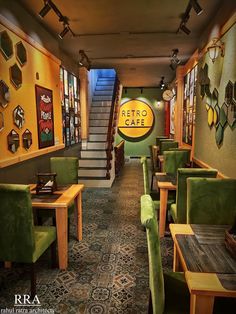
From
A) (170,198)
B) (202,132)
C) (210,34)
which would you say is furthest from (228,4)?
(170,198)

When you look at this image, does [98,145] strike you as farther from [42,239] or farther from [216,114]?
[42,239]

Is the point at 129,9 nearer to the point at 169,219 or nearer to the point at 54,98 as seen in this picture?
the point at 54,98

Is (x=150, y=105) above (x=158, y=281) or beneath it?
above

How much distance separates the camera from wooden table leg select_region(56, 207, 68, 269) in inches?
98.1

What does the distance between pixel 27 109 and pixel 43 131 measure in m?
0.61

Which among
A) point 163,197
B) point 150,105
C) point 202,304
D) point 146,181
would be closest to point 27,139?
point 146,181

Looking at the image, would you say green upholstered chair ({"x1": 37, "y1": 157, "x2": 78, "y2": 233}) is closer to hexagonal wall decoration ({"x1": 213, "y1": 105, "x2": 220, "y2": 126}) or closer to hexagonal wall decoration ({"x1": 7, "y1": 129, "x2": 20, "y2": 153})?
hexagonal wall decoration ({"x1": 7, "y1": 129, "x2": 20, "y2": 153})

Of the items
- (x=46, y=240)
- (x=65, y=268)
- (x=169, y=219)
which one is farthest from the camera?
(x=169, y=219)

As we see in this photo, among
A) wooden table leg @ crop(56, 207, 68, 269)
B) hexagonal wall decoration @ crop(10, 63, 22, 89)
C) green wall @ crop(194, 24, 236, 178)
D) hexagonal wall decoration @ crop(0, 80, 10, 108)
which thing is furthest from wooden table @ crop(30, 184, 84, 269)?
green wall @ crop(194, 24, 236, 178)

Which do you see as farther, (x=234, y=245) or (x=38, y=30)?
(x=38, y=30)

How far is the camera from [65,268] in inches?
102

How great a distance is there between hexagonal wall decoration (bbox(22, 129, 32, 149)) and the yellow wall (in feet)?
0.18

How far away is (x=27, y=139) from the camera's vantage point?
11.2ft

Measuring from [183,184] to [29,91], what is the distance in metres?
2.44
